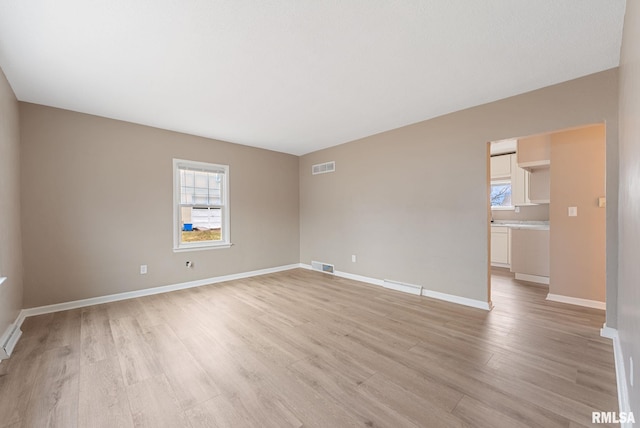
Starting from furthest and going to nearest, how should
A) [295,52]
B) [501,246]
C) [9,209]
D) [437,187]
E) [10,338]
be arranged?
[501,246], [437,187], [9,209], [10,338], [295,52]

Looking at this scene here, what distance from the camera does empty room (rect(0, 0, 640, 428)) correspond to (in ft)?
5.48

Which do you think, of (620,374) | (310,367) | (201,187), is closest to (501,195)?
(620,374)

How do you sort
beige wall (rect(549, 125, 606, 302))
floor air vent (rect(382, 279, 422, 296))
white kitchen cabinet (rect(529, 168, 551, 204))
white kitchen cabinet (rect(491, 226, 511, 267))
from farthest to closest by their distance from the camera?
1. white kitchen cabinet (rect(491, 226, 511, 267))
2. white kitchen cabinet (rect(529, 168, 551, 204))
3. floor air vent (rect(382, 279, 422, 296))
4. beige wall (rect(549, 125, 606, 302))

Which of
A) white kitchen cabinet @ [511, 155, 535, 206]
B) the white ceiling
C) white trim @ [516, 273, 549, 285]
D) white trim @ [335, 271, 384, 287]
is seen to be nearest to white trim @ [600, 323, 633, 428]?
white trim @ [516, 273, 549, 285]

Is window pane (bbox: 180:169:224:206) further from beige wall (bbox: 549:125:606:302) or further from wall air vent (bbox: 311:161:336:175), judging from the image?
beige wall (bbox: 549:125:606:302)

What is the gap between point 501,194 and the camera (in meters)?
6.32

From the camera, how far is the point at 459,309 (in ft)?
10.6

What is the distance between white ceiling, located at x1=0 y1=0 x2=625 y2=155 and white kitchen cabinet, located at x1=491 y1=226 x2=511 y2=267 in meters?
3.64

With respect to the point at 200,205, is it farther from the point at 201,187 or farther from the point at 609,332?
the point at 609,332

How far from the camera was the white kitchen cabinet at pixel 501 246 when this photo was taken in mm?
5496

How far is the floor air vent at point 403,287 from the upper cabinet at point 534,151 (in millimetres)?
2811

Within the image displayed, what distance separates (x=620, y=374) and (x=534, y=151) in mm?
3508

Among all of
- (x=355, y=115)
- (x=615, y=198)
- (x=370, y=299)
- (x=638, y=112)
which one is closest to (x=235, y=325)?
(x=370, y=299)

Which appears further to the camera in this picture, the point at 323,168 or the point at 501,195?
the point at 501,195
